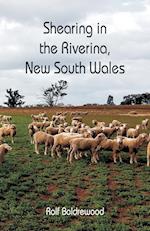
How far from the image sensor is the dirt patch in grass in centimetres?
1370

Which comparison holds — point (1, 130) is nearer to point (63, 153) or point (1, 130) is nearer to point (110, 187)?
point (63, 153)

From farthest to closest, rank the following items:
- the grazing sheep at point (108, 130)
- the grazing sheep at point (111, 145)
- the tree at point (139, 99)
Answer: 1. the tree at point (139, 99)
2. the grazing sheep at point (108, 130)
3. the grazing sheep at point (111, 145)

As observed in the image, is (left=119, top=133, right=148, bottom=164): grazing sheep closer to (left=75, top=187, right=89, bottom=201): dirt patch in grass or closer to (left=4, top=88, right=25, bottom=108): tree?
(left=75, top=187, right=89, bottom=201): dirt patch in grass

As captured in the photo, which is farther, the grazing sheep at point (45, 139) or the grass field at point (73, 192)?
the grazing sheep at point (45, 139)

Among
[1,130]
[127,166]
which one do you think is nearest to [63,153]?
[127,166]

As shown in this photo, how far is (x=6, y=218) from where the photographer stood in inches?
477

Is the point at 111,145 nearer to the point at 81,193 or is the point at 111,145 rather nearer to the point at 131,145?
A: the point at 131,145

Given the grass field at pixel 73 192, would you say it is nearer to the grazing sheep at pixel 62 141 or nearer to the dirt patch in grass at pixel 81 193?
the dirt patch in grass at pixel 81 193

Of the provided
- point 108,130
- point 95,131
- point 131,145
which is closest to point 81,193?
point 131,145

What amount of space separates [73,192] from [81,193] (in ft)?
0.77

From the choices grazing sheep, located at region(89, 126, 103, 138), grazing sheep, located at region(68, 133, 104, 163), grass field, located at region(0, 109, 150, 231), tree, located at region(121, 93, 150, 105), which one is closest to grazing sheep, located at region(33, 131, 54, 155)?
grass field, located at region(0, 109, 150, 231)

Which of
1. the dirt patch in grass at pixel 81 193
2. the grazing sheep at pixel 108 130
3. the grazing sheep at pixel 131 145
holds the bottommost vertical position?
the dirt patch in grass at pixel 81 193

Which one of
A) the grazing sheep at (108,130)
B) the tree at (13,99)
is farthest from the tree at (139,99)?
the grazing sheep at (108,130)

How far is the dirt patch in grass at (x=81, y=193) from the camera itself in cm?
1370
